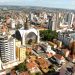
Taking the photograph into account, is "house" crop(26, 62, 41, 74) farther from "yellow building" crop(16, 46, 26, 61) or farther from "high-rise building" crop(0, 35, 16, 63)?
"high-rise building" crop(0, 35, 16, 63)

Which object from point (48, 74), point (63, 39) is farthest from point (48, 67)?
point (63, 39)

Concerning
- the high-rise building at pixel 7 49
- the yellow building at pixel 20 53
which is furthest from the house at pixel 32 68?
the high-rise building at pixel 7 49

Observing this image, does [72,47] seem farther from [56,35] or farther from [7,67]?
[7,67]

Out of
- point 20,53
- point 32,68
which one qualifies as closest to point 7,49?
point 20,53

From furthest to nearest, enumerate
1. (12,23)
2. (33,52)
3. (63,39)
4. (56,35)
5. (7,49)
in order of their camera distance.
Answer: (12,23) → (56,35) → (63,39) → (33,52) → (7,49)

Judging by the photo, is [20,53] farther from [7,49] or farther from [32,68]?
[32,68]

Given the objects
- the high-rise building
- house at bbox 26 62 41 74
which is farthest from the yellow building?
house at bbox 26 62 41 74

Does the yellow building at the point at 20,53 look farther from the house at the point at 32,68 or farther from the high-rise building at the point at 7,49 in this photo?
the house at the point at 32,68

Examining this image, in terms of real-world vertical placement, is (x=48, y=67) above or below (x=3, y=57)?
below

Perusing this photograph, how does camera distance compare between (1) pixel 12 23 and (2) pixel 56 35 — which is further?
(1) pixel 12 23
